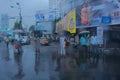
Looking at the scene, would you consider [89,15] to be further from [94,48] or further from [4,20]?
[4,20]

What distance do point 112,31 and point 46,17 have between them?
44779 millimetres

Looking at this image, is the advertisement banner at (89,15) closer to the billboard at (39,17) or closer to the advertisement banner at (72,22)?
the advertisement banner at (72,22)

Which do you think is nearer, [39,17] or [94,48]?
[94,48]

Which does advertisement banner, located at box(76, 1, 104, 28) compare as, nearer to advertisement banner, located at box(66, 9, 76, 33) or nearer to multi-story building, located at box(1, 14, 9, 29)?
advertisement banner, located at box(66, 9, 76, 33)

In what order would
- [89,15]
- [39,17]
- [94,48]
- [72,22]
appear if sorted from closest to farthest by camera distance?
1. [94,48]
2. [89,15]
3. [72,22]
4. [39,17]

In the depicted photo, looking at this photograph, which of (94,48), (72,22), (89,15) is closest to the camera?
(94,48)

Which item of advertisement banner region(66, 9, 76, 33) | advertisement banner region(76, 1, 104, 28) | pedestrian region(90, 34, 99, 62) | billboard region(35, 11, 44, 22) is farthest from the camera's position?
billboard region(35, 11, 44, 22)

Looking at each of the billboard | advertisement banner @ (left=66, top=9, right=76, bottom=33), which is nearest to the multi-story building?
the billboard

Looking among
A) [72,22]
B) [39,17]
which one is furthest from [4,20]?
[72,22]

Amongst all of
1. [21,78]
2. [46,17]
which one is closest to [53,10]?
[46,17]

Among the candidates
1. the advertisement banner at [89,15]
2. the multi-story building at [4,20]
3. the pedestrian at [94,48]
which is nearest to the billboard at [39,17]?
the multi-story building at [4,20]

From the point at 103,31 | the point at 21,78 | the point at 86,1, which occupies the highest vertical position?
the point at 86,1

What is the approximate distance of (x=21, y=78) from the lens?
11.3 meters

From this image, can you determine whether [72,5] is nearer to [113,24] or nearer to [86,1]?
[86,1]
